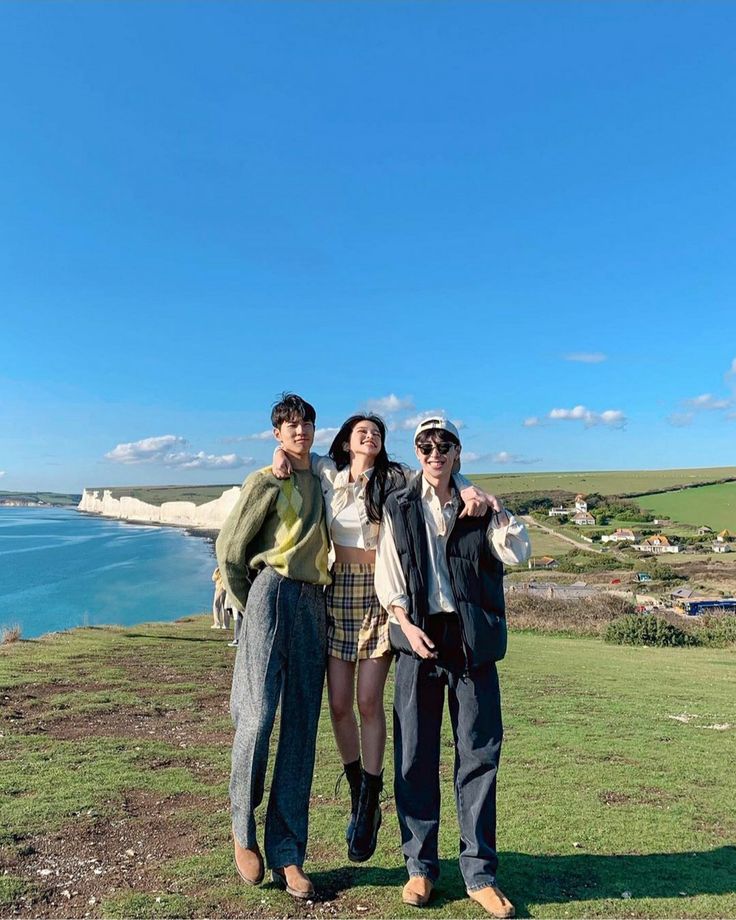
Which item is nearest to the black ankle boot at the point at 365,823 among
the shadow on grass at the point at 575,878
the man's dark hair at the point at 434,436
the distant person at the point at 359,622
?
the distant person at the point at 359,622

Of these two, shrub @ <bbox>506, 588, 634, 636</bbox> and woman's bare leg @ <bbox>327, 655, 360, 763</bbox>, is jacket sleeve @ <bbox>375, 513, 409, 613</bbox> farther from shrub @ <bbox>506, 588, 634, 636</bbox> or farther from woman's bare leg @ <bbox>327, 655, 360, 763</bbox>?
shrub @ <bbox>506, 588, 634, 636</bbox>

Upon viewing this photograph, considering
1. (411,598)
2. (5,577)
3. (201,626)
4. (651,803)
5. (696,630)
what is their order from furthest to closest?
1. (5,577)
2. (696,630)
3. (201,626)
4. (651,803)
5. (411,598)

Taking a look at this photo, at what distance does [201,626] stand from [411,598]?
45.8 ft

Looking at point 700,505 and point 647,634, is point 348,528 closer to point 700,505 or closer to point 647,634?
point 647,634

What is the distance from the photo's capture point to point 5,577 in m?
51.8

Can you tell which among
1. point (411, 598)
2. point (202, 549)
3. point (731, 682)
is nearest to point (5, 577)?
point (202, 549)

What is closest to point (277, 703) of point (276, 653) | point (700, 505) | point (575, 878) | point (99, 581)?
point (276, 653)

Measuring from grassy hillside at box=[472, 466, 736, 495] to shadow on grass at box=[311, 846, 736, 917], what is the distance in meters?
94.3

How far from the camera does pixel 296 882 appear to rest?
2881 millimetres

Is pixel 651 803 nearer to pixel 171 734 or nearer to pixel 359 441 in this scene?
pixel 359 441

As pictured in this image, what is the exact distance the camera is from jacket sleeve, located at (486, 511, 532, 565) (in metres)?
2.89

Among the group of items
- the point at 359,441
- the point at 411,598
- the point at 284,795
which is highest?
the point at 359,441

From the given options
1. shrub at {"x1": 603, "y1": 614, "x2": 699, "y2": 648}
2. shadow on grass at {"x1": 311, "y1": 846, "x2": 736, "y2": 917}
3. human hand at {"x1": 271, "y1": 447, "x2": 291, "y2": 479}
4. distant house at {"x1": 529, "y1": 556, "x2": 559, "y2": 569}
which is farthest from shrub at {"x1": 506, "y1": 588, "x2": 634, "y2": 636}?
distant house at {"x1": 529, "y1": 556, "x2": 559, "y2": 569}

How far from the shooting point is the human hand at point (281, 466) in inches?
123
